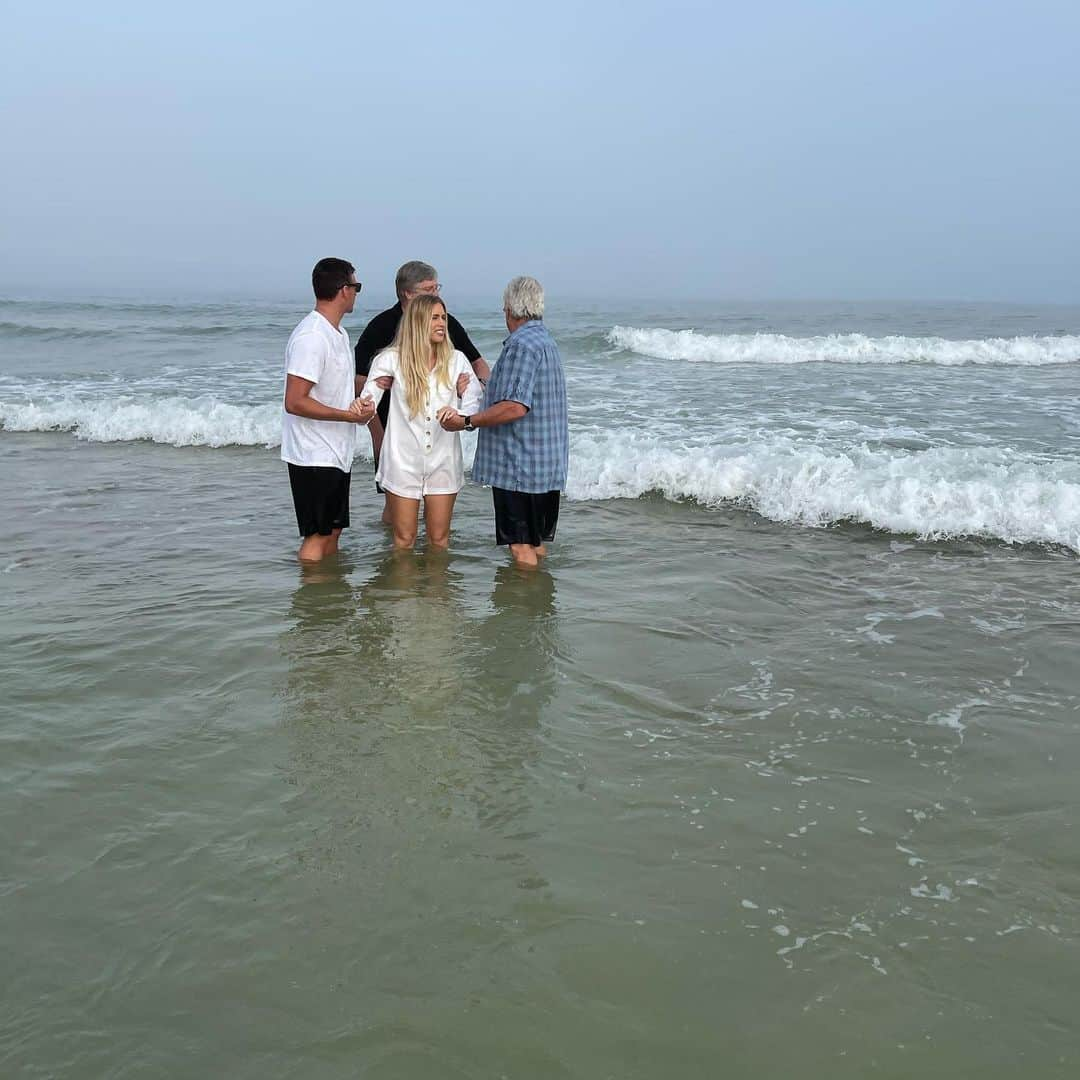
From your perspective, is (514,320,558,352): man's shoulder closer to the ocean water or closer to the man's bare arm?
the man's bare arm

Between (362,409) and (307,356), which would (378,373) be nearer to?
(362,409)

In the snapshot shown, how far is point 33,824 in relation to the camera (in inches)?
121

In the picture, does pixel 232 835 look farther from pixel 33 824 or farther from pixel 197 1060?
pixel 197 1060

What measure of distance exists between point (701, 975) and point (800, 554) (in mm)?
4522

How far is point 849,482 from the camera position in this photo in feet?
26.1

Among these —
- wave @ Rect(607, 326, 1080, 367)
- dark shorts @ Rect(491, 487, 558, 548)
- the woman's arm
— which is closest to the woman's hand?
the woman's arm

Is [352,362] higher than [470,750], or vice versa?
[352,362]

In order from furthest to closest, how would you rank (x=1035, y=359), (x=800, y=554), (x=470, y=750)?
(x=1035, y=359) → (x=800, y=554) → (x=470, y=750)

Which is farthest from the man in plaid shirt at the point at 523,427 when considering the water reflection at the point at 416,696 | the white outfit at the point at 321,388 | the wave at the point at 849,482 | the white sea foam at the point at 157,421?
the white sea foam at the point at 157,421

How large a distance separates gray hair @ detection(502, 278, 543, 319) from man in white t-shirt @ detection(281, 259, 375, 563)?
0.89 metres

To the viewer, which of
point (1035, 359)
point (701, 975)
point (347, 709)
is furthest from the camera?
point (1035, 359)

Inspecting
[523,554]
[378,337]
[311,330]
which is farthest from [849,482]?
[311,330]

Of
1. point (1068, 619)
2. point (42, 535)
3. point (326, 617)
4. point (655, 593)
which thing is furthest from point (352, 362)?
point (1068, 619)

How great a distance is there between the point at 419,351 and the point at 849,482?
13.1 feet
